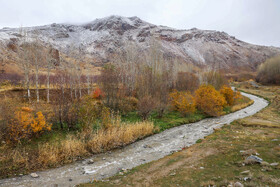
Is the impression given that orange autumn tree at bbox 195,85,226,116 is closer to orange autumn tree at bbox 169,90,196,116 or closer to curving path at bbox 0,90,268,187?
orange autumn tree at bbox 169,90,196,116

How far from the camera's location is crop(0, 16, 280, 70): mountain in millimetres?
135625

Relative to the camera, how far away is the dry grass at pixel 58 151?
30.7 ft

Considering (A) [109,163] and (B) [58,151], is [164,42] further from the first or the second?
(B) [58,151]

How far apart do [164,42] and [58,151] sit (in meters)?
156

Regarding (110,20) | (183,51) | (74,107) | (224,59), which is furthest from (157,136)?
(110,20)

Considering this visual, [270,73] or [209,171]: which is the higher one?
[270,73]

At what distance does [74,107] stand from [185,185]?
13.2 m

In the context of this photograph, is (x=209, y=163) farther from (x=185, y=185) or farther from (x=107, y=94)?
(x=107, y=94)

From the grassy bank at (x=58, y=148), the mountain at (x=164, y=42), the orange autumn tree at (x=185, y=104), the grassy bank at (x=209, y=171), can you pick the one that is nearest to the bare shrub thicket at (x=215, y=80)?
the orange autumn tree at (x=185, y=104)

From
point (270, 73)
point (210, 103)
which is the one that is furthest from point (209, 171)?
point (270, 73)

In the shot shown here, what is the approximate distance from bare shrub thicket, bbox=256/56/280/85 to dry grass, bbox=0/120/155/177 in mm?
94402

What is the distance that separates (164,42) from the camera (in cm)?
15362

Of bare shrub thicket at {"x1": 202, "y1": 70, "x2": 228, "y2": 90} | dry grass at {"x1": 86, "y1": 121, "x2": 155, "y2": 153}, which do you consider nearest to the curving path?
dry grass at {"x1": 86, "y1": 121, "x2": 155, "y2": 153}

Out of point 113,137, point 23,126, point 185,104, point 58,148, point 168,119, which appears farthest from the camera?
point 185,104
